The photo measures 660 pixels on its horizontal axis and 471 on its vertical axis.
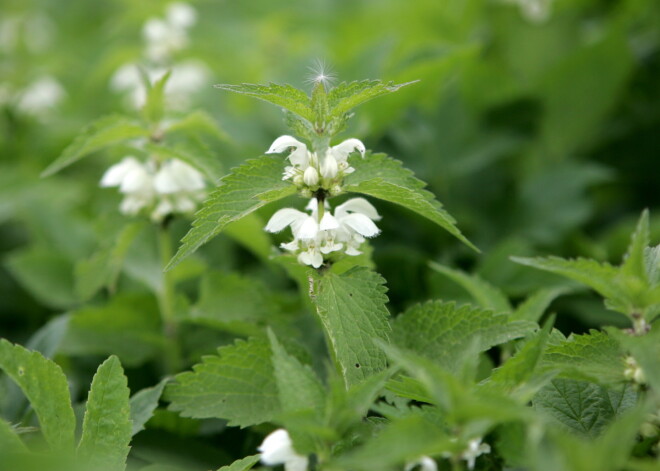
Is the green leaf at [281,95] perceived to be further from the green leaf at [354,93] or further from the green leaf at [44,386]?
the green leaf at [44,386]

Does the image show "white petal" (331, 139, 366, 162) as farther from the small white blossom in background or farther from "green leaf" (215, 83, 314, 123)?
the small white blossom in background

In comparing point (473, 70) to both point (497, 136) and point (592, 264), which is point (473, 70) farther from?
point (592, 264)

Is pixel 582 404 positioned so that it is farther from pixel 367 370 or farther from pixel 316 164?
pixel 316 164

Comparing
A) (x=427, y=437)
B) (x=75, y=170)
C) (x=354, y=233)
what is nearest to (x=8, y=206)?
(x=75, y=170)

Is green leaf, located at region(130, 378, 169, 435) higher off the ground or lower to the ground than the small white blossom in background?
higher

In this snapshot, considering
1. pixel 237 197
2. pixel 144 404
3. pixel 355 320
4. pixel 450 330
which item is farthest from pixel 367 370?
pixel 144 404

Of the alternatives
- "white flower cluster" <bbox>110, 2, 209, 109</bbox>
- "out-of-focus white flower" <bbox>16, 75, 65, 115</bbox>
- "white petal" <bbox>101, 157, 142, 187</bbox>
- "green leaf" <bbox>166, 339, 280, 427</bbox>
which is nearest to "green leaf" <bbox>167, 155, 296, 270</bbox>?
"green leaf" <bbox>166, 339, 280, 427</bbox>
